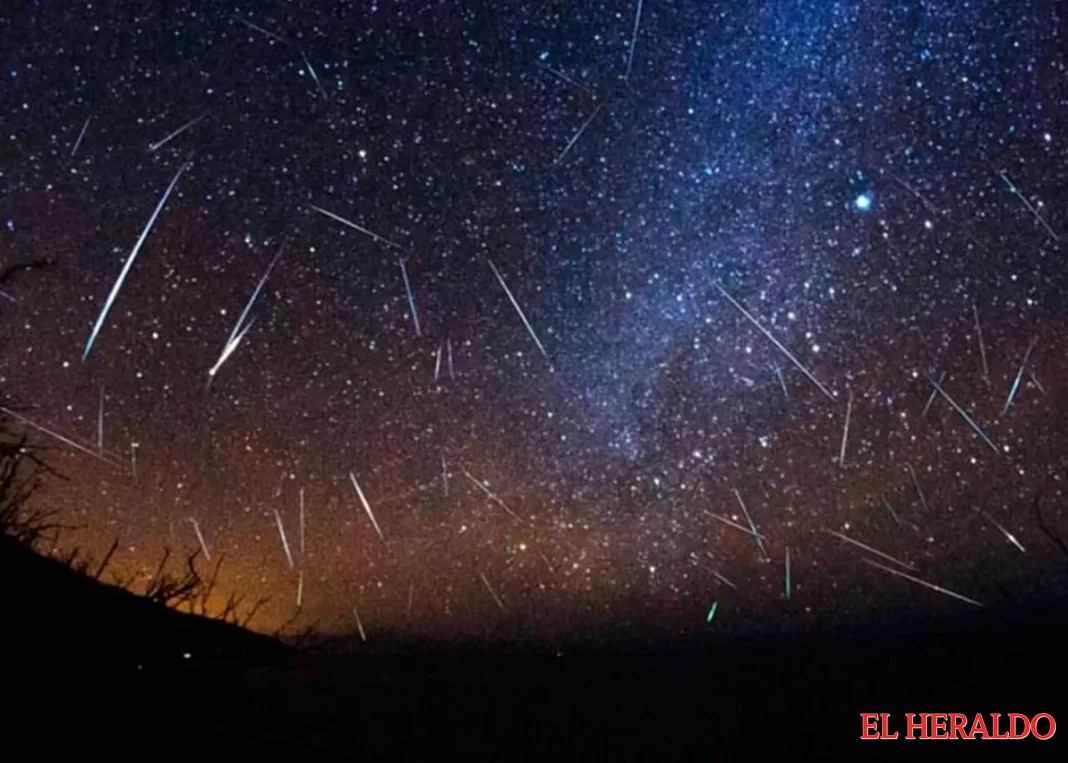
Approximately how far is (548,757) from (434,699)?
21.2 ft

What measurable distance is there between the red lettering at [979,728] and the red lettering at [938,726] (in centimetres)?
31

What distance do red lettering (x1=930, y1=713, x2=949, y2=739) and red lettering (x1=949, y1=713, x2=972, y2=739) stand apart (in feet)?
0.30

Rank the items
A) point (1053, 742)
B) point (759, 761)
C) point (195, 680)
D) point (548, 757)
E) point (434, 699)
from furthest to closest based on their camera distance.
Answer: point (434, 699) < point (759, 761) < point (548, 757) < point (1053, 742) < point (195, 680)

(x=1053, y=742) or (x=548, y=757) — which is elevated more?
(x=1053, y=742)

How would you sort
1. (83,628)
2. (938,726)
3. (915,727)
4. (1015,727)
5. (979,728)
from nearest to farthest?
(83,628) < (1015,727) < (979,728) < (938,726) < (915,727)

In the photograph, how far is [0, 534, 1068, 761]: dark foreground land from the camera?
5.93 m

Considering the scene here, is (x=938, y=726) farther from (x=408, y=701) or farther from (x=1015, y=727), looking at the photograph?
(x=408, y=701)

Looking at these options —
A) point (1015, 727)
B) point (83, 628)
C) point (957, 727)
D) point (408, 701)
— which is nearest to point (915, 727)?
point (957, 727)

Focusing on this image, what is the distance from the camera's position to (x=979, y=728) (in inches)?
402

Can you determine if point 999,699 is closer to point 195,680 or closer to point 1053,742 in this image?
point 1053,742

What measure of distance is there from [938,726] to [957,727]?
39 cm

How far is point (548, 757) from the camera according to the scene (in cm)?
1135

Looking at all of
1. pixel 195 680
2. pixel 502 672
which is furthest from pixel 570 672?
pixel 195 680

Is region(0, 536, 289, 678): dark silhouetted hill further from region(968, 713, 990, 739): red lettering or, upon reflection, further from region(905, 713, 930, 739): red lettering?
region(905, 713, 930, 739): red lettering
